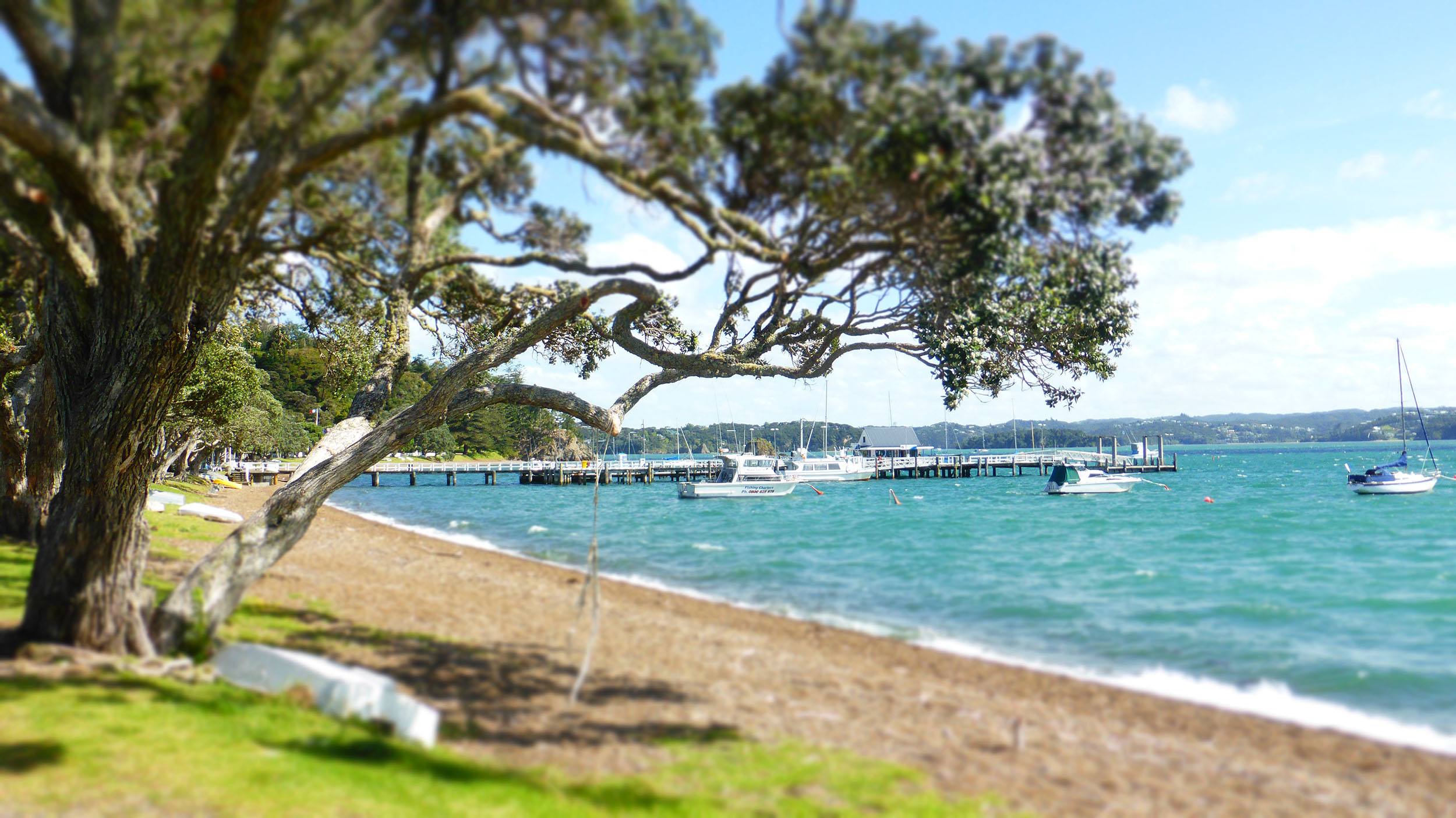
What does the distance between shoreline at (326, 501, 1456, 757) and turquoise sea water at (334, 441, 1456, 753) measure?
0.04 metres

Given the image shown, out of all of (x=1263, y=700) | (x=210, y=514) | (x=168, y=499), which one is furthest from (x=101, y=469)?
(x=168, y=499)

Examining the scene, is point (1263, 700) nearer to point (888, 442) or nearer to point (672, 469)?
point (672, 469)

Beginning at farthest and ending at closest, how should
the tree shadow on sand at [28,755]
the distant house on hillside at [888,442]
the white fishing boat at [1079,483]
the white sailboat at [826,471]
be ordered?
the distant house on hillside at [888,442]
the white sailboat at [826,471]
the white fishing boat at [1079,483]
the tree shadow on sand at [28,755]

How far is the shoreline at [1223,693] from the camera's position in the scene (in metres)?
8.95

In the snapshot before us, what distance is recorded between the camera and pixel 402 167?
7855 mm

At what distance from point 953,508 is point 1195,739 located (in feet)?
125

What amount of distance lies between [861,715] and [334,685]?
4.39 metres

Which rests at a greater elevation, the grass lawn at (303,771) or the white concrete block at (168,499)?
the white concrete block at (168,499)

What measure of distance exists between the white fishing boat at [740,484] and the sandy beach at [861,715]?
4367 centimetres

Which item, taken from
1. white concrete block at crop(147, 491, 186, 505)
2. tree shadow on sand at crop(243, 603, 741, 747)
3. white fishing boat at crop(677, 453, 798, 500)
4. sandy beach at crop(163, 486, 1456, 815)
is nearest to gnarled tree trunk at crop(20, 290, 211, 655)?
tree shadow on sand at crop(243, 603, 741, 747)

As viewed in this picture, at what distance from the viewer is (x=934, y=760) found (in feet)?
22.9

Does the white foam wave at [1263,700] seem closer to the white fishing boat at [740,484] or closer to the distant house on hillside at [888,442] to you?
the white fishing boat at [740,484]

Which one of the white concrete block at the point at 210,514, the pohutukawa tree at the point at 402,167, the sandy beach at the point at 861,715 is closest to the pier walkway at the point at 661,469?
the white concrete block at the point at 210,514

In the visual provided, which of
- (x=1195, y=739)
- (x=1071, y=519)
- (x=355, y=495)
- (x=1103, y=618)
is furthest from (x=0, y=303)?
(x=355, y=495)
